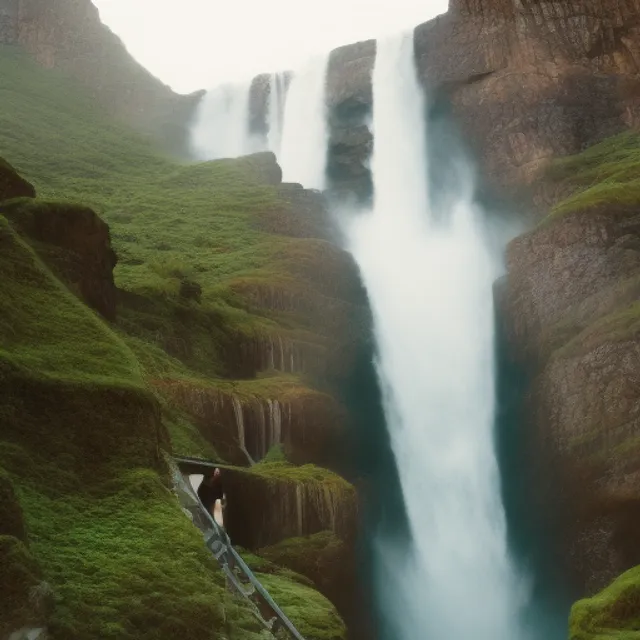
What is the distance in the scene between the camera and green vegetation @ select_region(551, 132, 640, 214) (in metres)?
35.3

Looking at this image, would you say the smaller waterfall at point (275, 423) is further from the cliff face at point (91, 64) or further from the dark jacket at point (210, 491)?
the cliff face at point (91, 64)

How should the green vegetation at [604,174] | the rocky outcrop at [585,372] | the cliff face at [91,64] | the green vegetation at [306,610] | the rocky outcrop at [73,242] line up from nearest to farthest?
the green vegetation at [306,610], the rocky outcrop at [73,242], the rocky outcrop at [585,372], the green vegetation at [604,174], the cliff face at [91,64]

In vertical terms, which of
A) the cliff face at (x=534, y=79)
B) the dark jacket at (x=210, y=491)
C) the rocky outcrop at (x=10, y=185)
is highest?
the cliff face at (x=534, y=79)

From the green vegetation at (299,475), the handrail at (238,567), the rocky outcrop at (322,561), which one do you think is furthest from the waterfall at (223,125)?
the handrail at (238,567)

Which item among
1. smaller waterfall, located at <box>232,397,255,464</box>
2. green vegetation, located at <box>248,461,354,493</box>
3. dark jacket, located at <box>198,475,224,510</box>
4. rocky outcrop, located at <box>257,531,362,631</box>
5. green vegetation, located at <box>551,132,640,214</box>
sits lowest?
rocky outcrop, located at <box>257,531,362,631</box>

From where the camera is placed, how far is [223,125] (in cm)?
7462

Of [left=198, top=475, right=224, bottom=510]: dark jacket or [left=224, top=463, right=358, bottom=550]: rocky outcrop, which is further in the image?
[left=224, top=463, right=358, bottom=550]: rocky outcrop

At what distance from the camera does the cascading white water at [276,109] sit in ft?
227

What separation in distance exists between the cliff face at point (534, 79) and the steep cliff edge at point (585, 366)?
12685 mm

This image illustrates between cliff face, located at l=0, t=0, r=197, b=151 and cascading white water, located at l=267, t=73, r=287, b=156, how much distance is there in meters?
9.73

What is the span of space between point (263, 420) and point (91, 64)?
63444mm

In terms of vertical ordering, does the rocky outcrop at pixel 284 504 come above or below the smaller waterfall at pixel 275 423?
below

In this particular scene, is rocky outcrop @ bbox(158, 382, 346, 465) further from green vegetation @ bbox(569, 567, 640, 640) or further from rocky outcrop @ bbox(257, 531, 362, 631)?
green vegetation @ bbox(569, 567, 640, 640)

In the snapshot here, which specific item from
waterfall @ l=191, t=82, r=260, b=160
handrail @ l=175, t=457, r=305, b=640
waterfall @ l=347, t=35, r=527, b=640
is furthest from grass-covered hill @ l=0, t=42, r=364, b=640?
waterfall @ l=191, t=82, r=260, b=160
